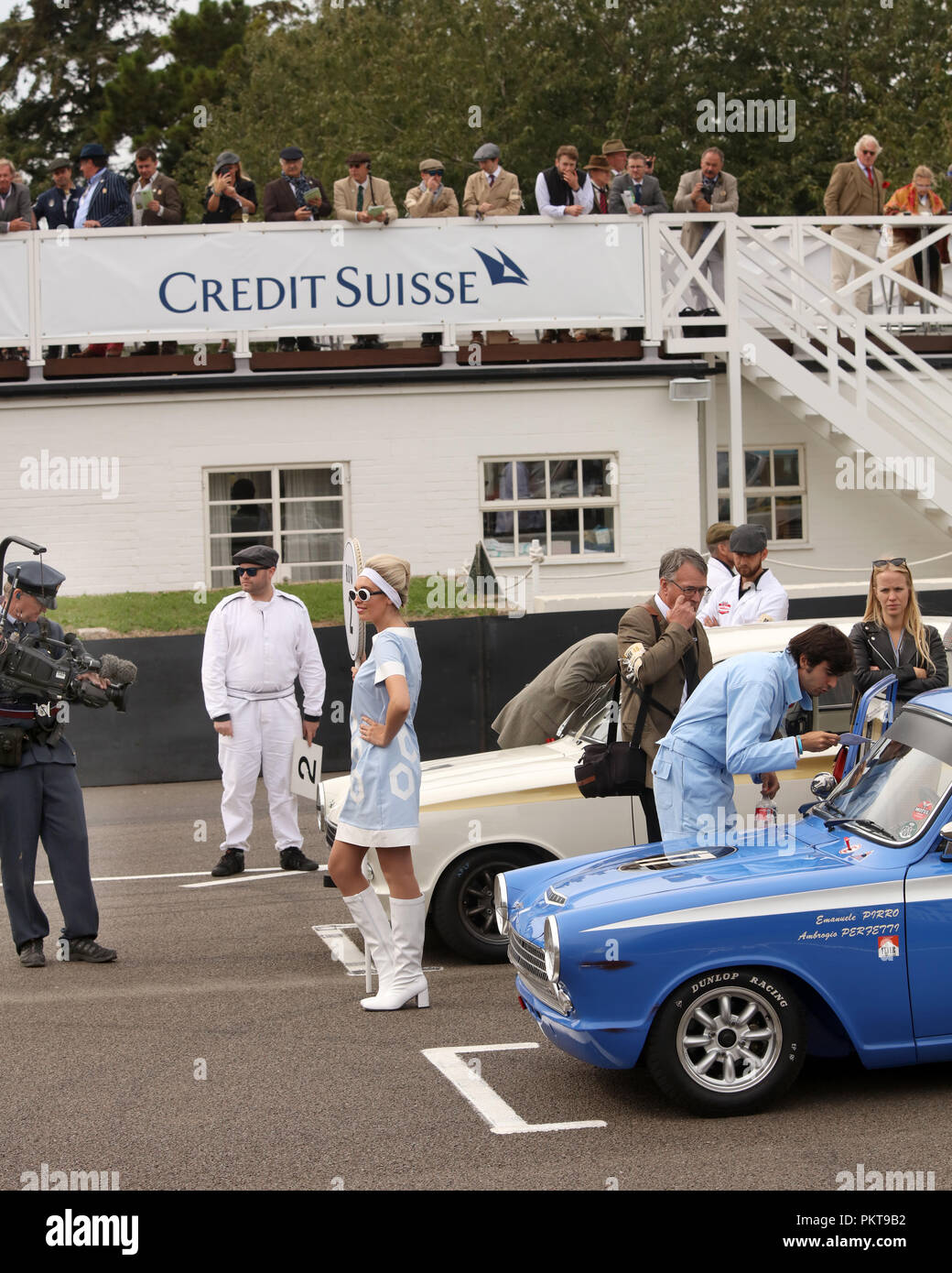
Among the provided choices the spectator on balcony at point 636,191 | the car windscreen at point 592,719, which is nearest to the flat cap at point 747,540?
the car windscreen at point 592,719

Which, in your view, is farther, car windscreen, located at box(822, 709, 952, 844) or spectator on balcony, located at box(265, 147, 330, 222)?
spectator on balcony, located at box(265, 147, 330, 222)

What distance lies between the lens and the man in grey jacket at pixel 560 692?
8656mm

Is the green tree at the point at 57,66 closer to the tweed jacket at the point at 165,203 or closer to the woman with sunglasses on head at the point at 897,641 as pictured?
the tweed jacket at the point at 165,203

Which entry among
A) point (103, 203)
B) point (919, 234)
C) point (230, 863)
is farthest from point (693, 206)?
point (230, 863)

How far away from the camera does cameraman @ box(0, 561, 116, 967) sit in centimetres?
800

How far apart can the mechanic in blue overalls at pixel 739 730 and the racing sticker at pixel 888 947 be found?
2.76ft

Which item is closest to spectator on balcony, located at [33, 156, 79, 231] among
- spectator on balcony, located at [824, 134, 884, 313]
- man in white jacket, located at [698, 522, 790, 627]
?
spectator on balcony, located at [824, 134, 884, 313]

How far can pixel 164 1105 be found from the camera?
5.83 meters

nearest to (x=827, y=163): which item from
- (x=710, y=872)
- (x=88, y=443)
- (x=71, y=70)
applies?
(x=71, y=70)

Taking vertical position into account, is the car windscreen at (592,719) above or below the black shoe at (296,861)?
above

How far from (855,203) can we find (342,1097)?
14396 millimetres

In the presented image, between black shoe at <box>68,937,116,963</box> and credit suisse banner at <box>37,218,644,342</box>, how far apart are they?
980cm

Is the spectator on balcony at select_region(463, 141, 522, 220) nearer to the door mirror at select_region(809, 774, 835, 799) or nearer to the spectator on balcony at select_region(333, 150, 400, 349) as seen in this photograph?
the spectator on balcony at select_region(333, 150, 400, 349)

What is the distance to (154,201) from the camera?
1697 cm
